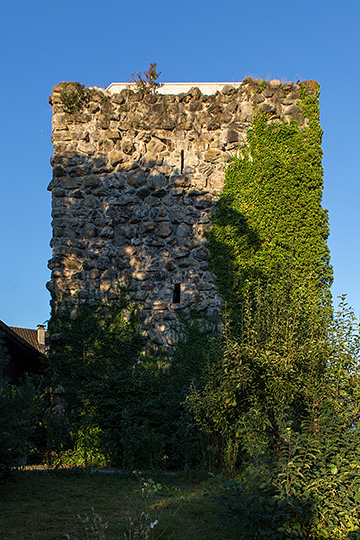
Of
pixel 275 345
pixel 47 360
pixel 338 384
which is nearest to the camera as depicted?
pixel 338 384

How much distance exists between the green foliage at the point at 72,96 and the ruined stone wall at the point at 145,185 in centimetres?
2

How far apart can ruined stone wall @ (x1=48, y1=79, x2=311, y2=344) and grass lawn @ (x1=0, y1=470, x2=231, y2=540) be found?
327 cm

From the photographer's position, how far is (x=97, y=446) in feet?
29.1

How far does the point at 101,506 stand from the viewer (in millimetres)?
5902

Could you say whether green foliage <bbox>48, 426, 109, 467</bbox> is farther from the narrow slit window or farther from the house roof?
the house roof

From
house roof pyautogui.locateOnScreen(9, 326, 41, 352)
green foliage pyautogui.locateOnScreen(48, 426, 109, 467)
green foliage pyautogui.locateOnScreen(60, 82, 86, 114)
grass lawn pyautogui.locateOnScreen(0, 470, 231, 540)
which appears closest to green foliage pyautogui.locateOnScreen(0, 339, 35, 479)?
grass lawn pyautogui.locateOnScreen(0, 470, 231, 540)

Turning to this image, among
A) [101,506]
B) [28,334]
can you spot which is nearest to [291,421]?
[101,506]

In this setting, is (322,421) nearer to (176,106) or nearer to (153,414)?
(153,414)

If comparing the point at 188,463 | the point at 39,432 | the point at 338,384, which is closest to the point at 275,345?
the point at 338,384

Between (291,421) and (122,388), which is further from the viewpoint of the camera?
(122,388)

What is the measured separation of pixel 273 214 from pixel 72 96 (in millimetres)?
4631

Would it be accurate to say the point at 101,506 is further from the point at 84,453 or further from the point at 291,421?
the point at 84,453

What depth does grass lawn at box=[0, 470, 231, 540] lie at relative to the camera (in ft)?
16.5

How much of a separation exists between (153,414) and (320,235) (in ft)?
14.8
